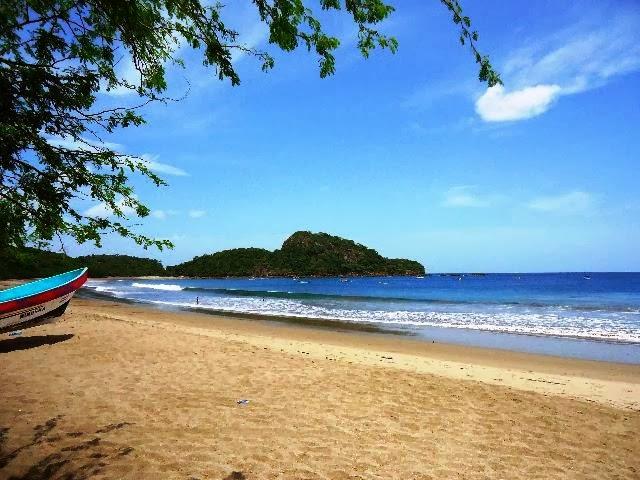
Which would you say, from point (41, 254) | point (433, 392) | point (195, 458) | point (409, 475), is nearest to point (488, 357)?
point (433, 392)

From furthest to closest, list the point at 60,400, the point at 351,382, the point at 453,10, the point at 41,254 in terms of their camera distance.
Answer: the point at 351,382 → the point at 60,400 → the point at 41,254 → the point at 453,10

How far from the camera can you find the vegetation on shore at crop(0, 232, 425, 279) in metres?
156

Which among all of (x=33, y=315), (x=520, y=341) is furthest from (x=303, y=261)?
(x=33, y=315)

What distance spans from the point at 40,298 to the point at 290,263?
148 m

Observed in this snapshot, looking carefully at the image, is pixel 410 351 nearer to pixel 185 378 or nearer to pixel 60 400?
pixel 185 378

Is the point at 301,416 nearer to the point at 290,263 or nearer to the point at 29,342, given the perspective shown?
the point at 29,342

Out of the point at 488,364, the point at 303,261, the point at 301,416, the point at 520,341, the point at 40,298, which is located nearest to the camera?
the point at 301,416

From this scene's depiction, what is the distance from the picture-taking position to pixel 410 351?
1368 centimetres

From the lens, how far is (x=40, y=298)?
12.5 meters

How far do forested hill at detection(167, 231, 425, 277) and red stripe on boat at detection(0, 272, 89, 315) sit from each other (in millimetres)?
142119

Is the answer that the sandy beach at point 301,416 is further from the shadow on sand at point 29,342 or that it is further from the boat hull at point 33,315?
the boat hull at point 33,315

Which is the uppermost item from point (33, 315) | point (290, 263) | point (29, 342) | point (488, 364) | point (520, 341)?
point (290, 263)

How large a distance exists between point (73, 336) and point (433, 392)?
38.6ft

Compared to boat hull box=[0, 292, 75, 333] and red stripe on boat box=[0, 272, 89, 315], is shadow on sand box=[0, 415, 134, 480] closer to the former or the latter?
red stripe on boat box=[0, 272, 89, 315]
